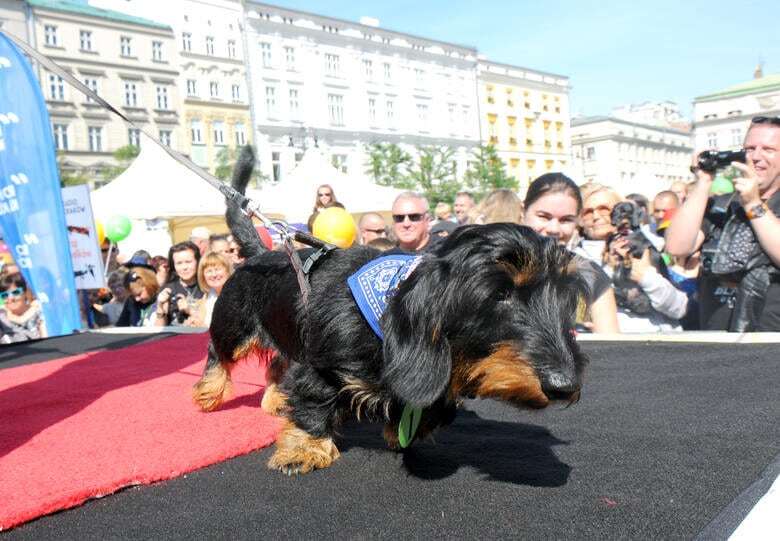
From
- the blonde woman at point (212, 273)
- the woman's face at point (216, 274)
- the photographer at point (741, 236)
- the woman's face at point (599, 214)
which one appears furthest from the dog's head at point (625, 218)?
the woman's face at point (216, 274)

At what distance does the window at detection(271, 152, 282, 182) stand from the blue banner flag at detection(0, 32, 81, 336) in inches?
1830

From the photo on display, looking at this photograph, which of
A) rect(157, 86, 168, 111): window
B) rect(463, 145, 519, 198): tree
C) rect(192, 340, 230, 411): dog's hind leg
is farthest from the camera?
rect(463, 145, 519, 198): tree

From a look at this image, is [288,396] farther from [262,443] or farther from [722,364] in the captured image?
[722,364]

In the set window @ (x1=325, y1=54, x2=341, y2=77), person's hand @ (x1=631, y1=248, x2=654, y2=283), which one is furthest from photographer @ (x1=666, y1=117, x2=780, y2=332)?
window @ (x1=325, y1=54, x2=341, y2=77)

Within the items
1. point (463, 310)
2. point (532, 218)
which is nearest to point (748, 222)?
point (532, 218)

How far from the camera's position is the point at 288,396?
109 inches

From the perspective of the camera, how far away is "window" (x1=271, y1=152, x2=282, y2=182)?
173ft

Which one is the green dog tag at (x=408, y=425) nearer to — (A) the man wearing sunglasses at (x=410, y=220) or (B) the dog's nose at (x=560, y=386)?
(B) the dog's nose at (x=560, y=386)

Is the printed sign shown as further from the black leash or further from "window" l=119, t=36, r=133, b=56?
"window" l=119, t=36, r=133, b=56

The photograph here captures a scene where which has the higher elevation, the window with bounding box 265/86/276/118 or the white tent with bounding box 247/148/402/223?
the window with bounding box 265/86/276/118

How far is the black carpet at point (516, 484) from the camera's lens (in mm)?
1898

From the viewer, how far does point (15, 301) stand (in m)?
7.64

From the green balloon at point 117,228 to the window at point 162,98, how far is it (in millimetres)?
41892

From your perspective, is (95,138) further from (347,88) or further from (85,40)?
(347,88)
